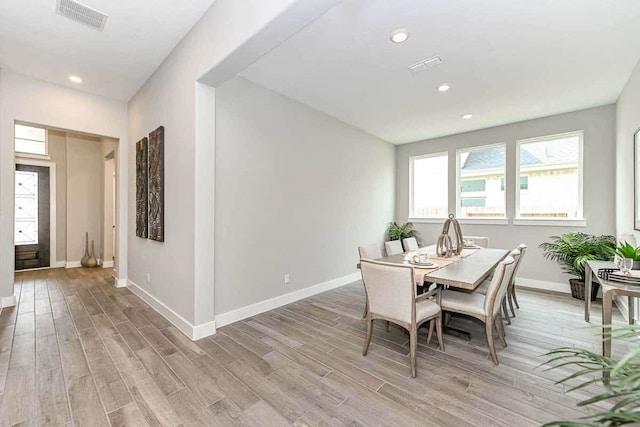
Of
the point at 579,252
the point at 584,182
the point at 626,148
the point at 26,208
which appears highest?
the point at 626,148

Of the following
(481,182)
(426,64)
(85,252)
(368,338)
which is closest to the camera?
(368,338)

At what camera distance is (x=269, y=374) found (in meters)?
2.26

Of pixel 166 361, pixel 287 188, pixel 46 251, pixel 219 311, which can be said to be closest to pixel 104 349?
pixel 166 361

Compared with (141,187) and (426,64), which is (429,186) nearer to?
(426,64)

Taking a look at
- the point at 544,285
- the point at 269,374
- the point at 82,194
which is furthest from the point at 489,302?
the point at 82,194

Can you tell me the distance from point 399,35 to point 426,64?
0.64 metres

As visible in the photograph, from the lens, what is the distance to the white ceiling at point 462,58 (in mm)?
2320

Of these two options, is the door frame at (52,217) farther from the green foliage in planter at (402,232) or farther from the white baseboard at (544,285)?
the white baseboard at (544,285)

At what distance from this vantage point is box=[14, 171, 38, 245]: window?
5633mm

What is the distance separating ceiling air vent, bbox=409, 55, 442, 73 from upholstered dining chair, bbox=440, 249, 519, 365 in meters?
2.10

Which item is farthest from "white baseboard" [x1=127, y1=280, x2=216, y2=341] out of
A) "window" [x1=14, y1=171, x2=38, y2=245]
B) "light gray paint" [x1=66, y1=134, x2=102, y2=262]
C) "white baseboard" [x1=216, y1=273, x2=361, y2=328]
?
"window" [x1=14, y1=171, x2=38, y2=245]

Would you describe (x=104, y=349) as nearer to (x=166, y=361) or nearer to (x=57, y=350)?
(x=57, y=350)

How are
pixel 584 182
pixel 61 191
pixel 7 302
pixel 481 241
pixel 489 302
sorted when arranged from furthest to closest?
1. pixel 61 191
2. pixel 481 241
3. pixel 584 182
4. pixel 7 302
5. pixel 489 302

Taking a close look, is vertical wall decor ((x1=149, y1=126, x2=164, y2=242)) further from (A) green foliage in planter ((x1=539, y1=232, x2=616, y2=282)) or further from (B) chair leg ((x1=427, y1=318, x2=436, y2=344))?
(A) green foliage in planter ((x1=539, y1=232, x2=616, y2=282))
